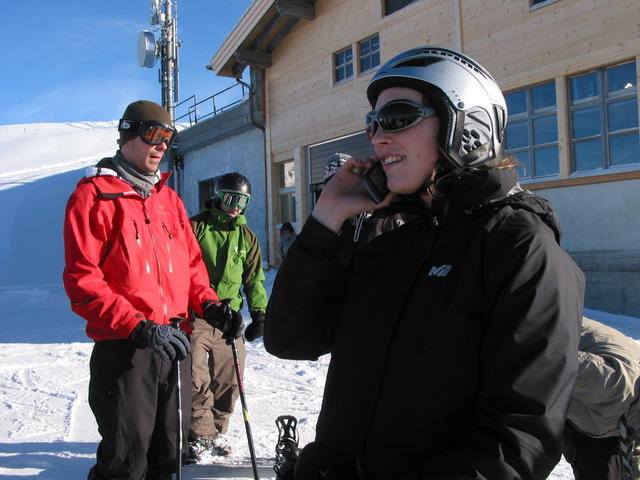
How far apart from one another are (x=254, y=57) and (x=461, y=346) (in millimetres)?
16425

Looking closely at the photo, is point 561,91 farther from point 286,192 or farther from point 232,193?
point 286,192

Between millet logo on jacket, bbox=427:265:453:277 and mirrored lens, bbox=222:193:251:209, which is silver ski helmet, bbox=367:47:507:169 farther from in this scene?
mirrored lens, bbox=222:193:251:209

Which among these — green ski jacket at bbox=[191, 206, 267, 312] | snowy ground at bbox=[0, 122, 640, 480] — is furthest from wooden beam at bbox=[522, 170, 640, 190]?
green ski jacket at bbox=[191, 206, 267, 312]

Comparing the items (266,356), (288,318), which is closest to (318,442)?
(288,318)

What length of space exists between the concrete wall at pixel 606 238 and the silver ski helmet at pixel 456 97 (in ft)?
26.5

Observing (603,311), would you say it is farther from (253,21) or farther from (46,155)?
(46,155)

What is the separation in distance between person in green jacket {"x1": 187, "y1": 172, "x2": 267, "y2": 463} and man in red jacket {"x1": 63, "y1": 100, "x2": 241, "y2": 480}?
129cm

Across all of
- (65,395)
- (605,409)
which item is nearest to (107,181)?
(605,409)

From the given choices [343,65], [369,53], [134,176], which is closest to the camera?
[134,176]

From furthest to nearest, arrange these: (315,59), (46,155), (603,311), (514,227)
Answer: (46,155), (315,59), (603,311), (514,227)

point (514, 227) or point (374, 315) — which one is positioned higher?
point (514, 227)

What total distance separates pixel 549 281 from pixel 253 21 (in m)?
15.8

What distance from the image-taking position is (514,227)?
1248 mm

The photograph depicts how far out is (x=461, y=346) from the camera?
1244 millimetres
